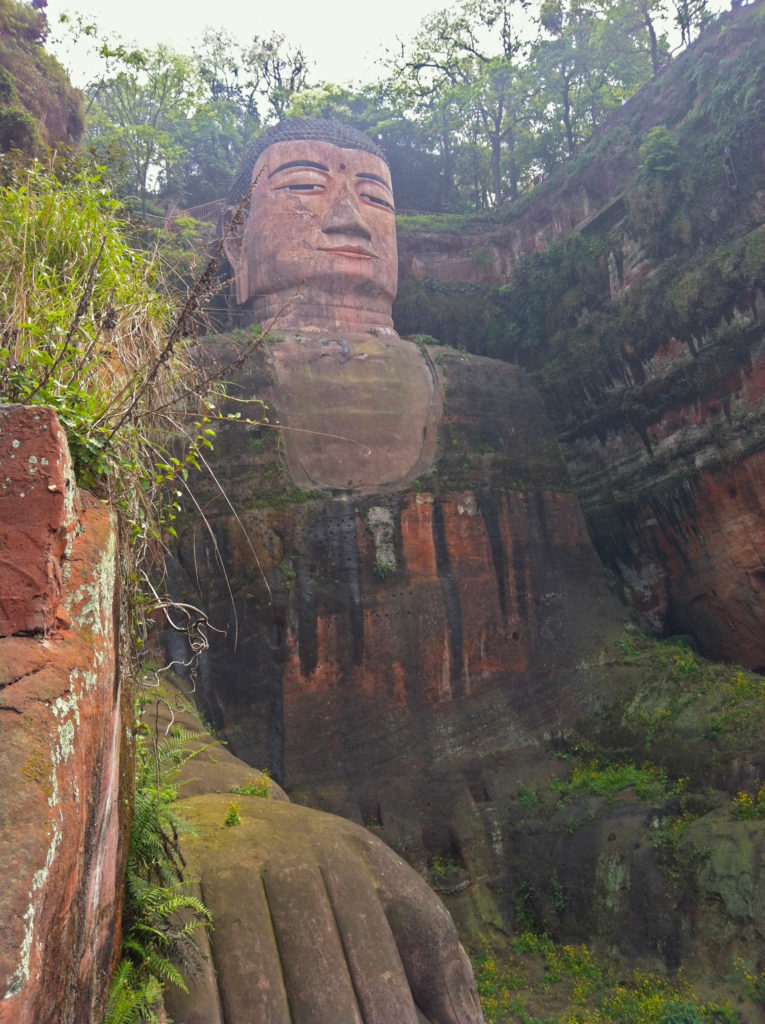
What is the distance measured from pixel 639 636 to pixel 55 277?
35.0 feet

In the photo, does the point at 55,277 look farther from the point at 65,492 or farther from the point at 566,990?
the point at 566,990

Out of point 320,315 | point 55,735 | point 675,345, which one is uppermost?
point 320,315

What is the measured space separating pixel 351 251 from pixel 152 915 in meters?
13.1

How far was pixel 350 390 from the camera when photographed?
13539 millimetres

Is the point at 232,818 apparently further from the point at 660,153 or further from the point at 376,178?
the point at 660,153

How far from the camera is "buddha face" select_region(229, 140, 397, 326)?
14883 mm

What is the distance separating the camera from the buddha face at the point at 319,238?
14.9 m

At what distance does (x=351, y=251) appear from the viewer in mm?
15078

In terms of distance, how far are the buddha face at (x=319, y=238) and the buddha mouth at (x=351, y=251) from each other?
0.02 meters

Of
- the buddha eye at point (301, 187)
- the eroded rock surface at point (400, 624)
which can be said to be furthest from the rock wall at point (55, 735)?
the buddha eye at point (301, 187)

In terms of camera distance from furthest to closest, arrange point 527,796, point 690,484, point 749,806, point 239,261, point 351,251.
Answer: point 239,261 → point 351,251 → point 690,484 → point 527,796 → point 749,806

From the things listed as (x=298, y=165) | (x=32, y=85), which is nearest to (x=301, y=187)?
(x=298, y=165)

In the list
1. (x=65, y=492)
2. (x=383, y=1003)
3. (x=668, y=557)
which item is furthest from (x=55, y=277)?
(x=668, y=557)

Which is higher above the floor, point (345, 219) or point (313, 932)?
point (345, 219)
